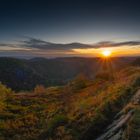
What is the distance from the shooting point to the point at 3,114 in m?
25.5

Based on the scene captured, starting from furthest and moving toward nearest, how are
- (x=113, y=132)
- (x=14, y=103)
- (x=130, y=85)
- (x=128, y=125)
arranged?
(x=14, y=103) < (x=130, y=85) < (x=113, y=132) < (x=128, y=125)

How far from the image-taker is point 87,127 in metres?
16.2

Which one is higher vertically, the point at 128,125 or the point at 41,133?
the point at 128,125

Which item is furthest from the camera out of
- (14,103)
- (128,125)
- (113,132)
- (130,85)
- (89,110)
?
(14,103)

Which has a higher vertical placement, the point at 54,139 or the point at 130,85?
the point at 130,85

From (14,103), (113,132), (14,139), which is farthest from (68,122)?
(14,103)

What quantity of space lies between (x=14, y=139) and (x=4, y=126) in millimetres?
3505

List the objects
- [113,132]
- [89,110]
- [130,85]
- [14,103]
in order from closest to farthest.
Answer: [113,132], [89,110], [130,85], [14,103]

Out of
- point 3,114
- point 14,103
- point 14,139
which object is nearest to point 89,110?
point 14,139

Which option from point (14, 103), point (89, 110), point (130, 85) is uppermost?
point (130, 85)

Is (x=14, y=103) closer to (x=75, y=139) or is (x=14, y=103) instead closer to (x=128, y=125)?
(x=75, y=139)

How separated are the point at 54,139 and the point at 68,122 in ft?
8.52

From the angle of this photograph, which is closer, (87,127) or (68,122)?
(87,127)

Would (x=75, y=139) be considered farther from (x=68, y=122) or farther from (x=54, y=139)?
(x=68, y=122)
